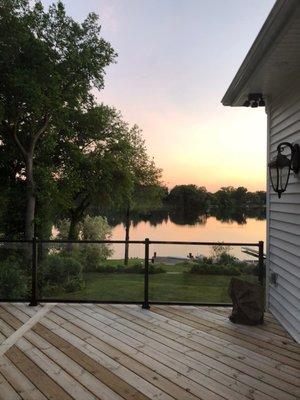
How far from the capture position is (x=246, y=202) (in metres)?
80.9

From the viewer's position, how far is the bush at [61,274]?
586 centimetres

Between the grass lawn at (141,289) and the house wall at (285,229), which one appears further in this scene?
the grass lawn at (141,289)

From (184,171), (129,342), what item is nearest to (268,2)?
(129,342)

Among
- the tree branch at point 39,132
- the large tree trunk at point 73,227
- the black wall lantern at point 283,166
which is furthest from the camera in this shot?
the large tree trunk at point 73,227

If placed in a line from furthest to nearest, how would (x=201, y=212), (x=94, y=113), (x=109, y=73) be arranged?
(x=201, y=212)
(x=94, y=113)
(x=109, y=73)

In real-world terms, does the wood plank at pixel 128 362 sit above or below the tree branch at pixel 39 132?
below

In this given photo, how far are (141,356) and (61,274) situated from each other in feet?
8.63

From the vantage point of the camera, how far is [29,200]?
1494 centimetres

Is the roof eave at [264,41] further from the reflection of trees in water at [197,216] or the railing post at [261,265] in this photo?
the reflection of trees in water at [197,216]

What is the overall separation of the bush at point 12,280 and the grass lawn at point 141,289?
0.51 m

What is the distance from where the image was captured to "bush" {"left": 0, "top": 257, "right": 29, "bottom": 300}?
577cm

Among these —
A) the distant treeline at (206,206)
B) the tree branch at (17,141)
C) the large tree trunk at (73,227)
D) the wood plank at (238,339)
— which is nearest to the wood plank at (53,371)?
the wood plank at (238,339)

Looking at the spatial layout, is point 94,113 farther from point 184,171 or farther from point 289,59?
point 184,171

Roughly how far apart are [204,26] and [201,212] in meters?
66.8
